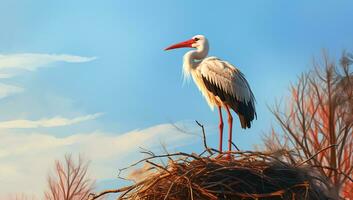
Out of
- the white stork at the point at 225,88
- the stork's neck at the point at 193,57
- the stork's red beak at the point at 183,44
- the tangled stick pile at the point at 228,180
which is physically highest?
the stork's red beak at the point at 183,44

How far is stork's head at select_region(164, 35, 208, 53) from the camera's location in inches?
343

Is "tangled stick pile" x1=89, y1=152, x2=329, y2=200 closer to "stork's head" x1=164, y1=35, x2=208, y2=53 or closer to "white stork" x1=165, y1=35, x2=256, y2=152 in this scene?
"white stork" x1=165, y1=35, x2=256, y2=152

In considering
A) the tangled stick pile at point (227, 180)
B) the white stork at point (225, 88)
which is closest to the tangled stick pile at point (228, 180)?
the tangled stick pile at point (227, 180)

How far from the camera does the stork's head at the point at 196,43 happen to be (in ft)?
28.6

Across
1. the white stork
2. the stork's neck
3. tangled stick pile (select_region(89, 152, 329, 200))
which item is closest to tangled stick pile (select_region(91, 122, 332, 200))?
tangled stick pile (select_region(89, 152, 329, 200))

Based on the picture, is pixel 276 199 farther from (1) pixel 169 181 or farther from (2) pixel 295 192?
(1) pixel 169 181

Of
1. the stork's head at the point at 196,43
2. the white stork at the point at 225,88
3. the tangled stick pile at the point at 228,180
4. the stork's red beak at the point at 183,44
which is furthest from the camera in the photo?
the stork's red beak at the point at 183,44

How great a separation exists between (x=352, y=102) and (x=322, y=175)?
43.3 feet

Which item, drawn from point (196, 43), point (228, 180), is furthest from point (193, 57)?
point (228, 180)

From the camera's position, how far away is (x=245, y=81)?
8.18 meters

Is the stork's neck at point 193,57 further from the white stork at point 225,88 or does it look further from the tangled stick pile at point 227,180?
the tangled stick pile at point 227,180

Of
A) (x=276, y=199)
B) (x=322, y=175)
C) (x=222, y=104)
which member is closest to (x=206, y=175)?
(x=276, y=199)

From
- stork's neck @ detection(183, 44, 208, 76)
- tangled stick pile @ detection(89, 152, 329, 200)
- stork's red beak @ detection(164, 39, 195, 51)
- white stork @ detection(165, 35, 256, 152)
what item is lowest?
tangled stick pile @ detection(89, 152, 329, 200)

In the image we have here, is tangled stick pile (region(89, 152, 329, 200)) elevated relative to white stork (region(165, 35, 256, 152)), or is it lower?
lower
